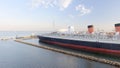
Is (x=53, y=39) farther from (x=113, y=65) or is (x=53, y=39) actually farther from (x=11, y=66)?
(x=113, y=65)

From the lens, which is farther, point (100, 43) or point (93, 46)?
point (93, 46)

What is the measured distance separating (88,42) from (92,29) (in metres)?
7.29

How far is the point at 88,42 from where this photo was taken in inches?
969

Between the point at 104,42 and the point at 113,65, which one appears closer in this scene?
the point at 113,65

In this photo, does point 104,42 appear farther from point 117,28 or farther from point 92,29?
point 92,29

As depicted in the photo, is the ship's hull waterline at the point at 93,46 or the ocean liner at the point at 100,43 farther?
the ocean liner at the point at 100,43

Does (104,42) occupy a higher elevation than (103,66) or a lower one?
higher

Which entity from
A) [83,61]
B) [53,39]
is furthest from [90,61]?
[53,39]

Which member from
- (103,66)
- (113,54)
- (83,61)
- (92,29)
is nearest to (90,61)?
(83,61)

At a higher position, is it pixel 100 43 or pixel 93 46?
pixel 100 43

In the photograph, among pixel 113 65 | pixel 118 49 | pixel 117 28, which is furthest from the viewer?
pixel 117 28

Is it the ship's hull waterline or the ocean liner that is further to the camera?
the ocean liner

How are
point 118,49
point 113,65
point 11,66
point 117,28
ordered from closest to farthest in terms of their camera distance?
point 113,65, point 11,66, point 118,49, point 117,28

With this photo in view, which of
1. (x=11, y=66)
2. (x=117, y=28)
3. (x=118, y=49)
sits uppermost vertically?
(x=117, y=28)
